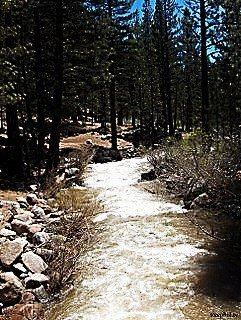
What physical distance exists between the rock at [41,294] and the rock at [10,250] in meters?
0.64

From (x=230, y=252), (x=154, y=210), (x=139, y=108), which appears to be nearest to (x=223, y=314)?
(x=230, y=252)

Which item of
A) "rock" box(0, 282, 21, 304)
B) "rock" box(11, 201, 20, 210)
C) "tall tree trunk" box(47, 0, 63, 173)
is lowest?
"rock" box(0, 282, 21, 304)

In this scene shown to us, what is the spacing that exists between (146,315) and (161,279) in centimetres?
108

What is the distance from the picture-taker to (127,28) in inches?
1013

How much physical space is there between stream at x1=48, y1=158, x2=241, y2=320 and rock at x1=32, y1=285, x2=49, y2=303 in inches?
8.6

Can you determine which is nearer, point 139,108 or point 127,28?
point 127,28

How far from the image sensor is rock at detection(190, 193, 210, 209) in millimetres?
9945

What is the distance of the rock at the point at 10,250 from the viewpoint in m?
6.32

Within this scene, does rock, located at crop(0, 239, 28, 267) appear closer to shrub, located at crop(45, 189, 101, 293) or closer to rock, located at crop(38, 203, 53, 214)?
shrub, located at crop(45, 189, 101, 293)

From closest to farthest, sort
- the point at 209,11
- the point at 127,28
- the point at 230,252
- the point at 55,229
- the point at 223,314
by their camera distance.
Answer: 1. the point at 223,314
2. the point at 230,252
3. the point at 55,229
4. the point at 209,11
5. the point at 127,28

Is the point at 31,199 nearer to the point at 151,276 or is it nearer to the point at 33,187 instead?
the point at 33,187

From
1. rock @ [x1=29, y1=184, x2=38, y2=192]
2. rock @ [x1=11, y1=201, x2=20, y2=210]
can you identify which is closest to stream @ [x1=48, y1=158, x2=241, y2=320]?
rock @ [x1=11, y1=201, x2=20, y2=210]

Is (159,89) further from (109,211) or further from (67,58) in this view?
(109,211)

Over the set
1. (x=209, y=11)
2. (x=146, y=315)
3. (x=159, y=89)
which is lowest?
(x=146, y=315)
